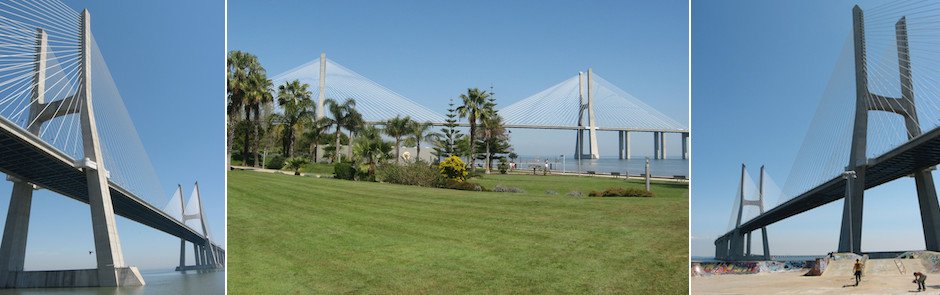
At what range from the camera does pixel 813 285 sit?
1489 centimetres

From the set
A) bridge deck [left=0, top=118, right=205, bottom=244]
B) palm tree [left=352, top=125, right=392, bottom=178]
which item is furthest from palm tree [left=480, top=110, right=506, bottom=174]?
bridge deck [left=0, top=118, right=205, bottom=244]

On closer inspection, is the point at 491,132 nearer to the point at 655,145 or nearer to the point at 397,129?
the point at 397,129

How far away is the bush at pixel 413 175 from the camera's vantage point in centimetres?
1578

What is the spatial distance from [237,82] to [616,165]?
776 cm

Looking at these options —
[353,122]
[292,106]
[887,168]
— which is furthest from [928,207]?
[292,106]

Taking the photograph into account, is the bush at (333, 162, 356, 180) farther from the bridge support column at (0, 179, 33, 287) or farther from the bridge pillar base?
the bridge support column at (0, 179, 33, 287)

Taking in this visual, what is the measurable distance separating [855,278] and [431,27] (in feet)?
31.2

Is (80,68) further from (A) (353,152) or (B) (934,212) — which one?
(B) (934,212)

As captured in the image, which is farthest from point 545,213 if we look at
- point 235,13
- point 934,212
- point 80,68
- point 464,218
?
point 934,212

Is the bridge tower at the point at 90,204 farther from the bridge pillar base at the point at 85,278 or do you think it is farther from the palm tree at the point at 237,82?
the palm tree at the point at 237,82

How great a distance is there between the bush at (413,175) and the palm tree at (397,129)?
779mm

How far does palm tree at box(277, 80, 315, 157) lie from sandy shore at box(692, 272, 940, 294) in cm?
842

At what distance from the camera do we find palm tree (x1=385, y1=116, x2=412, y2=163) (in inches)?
667

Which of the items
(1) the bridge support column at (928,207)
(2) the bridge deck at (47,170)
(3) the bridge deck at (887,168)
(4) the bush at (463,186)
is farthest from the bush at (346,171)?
(1) the bridge support column at (928,207)
